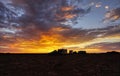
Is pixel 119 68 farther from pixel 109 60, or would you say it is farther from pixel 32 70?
pixel 32 70

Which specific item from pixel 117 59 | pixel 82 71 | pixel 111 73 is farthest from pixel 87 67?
pixel 117 59

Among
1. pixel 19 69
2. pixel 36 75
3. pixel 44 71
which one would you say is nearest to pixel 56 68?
pixel 44 71

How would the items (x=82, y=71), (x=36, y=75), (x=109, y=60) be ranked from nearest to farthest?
1. (x=36, y=75)
2. (x=82, y=71)
3. (x=109, y=60)

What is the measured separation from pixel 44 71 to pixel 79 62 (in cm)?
169

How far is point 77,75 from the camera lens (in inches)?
234

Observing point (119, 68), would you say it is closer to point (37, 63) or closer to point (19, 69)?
point (37, 63)

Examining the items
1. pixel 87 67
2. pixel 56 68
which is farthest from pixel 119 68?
pixel 56 68

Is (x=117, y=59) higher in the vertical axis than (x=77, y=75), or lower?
higher

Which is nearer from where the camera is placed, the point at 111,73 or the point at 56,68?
the point at 111,73

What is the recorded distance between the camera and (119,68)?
649 cm

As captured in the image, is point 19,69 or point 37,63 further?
point 37,63

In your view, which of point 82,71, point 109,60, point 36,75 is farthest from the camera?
point 109,60

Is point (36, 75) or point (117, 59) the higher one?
point (117, 59)

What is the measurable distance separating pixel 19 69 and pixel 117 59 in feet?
13.0
